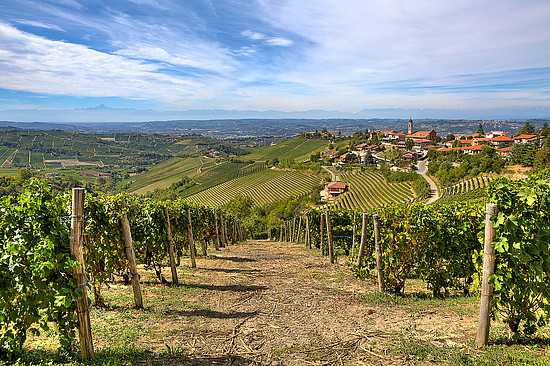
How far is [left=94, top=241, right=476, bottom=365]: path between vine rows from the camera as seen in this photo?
14.6 ft

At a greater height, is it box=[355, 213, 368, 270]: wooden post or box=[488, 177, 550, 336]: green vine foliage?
box=[488, 177, 550, 336]: green vine foliage

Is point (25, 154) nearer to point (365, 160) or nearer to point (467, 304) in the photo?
point (365, 160)

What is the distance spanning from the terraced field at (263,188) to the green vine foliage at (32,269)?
76207 millimetres

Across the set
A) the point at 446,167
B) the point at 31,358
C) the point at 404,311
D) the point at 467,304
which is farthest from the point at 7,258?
the point at 446,167

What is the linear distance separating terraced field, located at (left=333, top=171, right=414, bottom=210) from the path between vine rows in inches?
2127

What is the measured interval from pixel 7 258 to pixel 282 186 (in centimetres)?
8830

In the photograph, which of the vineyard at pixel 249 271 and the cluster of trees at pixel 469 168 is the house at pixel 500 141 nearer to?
the cluster of trees at pixel 469 168

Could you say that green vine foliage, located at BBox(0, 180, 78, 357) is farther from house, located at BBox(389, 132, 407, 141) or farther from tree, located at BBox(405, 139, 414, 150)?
house, located at BBox(389, 132, 407, 141)

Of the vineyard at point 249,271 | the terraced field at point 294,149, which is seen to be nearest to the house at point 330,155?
the terraced field at point 294,149

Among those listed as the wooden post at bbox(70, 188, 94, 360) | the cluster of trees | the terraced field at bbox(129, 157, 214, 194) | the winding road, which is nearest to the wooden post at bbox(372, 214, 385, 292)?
the wooden post at bbox(70, 188, 94, 360)

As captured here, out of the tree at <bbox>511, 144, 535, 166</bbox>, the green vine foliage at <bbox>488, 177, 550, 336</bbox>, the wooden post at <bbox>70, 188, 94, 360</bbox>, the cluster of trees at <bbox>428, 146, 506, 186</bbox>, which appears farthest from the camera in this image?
the cluster of trees at <bbox>428, 146, 506, 186</bbox>

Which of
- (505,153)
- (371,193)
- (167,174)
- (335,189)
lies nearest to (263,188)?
(335,189)

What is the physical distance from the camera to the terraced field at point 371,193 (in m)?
67.5

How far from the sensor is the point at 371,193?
7494 cm
